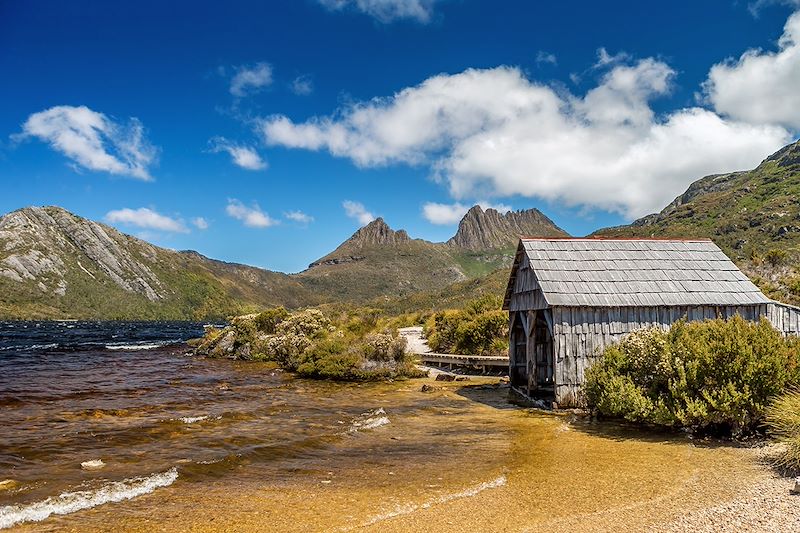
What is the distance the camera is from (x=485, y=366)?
27094mm

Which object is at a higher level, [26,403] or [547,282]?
[547,282]

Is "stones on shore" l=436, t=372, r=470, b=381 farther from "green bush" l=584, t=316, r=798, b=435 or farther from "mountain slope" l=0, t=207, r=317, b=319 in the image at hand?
"mountain slope" l=0, t=207, r=317, b=319

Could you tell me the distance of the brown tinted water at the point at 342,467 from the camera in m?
8.05

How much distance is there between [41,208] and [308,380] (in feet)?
681

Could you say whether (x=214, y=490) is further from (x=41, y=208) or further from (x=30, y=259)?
(x=41, y=208)

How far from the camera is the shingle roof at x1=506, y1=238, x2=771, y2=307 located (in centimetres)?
1683

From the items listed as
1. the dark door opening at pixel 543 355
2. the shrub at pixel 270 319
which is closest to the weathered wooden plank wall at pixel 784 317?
the dark door opening at pixel 543 355

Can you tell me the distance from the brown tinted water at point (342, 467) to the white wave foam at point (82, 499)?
0.04m

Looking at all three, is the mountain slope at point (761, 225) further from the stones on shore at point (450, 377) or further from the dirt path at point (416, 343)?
the dirt path at point (416, 343)

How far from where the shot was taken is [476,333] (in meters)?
31.4

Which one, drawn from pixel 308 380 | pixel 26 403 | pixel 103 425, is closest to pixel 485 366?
pixel 308 380

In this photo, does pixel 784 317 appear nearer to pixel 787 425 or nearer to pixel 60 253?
pixel 787 425

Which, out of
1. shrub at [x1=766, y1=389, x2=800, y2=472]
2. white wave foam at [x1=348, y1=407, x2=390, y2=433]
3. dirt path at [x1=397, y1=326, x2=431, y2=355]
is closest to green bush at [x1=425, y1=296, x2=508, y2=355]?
dirt path at [x1=397, y1=326, x2=431, y2=355]

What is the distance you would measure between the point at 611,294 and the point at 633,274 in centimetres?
167
